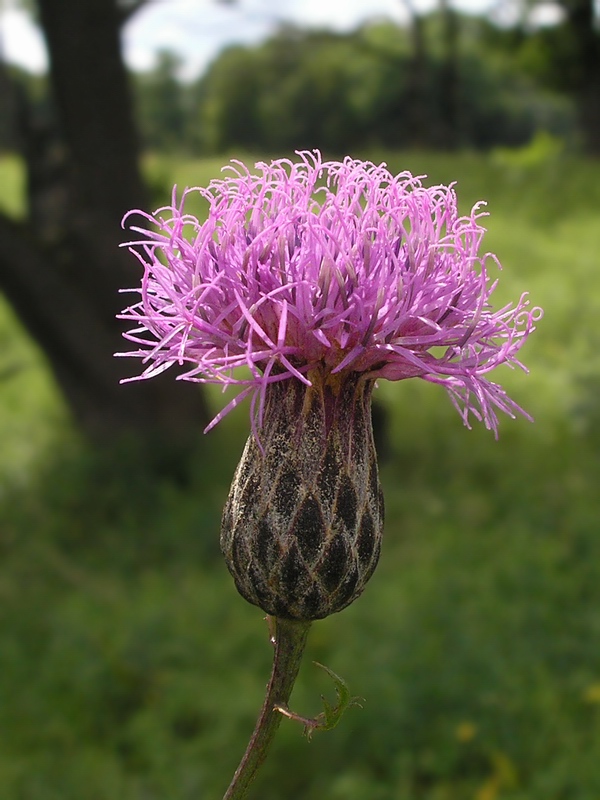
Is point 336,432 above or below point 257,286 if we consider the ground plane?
below

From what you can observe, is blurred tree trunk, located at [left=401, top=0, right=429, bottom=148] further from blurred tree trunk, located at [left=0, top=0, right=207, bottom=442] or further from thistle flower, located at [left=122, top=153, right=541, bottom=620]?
thistle flower, located at [left=122, top=153, right=541, bottom=620]

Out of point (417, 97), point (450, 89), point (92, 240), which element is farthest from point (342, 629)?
point (450, 89)

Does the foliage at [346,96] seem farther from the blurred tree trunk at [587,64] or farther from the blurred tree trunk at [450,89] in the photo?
the blurred tree trunk at [587,64]

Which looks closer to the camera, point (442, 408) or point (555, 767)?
point (555, 767)

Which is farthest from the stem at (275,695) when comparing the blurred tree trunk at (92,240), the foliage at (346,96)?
the foliage at (346,96)

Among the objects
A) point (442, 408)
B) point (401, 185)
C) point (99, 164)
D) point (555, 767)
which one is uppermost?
point (401, 185)

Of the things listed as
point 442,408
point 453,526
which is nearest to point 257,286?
point 453,526

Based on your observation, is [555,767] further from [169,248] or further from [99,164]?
[99,164]

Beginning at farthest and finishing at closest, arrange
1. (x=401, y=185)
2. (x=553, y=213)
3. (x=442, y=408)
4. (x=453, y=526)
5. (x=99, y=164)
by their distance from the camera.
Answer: (x=553, y=213) < (x=442, y=408) < (x=99, y=164) < (x=453, y=526) < (x=401, y=185)
